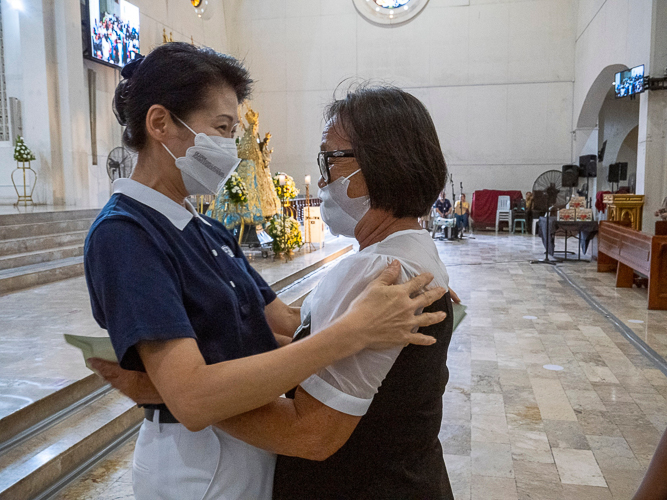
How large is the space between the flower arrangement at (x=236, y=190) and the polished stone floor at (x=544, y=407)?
3506 mm

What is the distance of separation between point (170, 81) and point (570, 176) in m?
15.6

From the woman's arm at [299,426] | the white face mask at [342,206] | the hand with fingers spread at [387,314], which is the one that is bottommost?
the woman's arm at [299,426]

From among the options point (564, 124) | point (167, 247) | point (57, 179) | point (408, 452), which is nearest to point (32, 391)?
point (167, 247)

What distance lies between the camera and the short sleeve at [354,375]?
0.90 metres

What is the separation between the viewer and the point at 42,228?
7.29 meters

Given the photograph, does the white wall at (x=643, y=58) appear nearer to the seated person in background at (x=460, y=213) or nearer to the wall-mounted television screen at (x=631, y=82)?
the wall-mounted television screen at (x=631, y=82)

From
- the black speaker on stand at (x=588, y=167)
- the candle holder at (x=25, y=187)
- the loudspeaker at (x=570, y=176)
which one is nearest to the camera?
the candle holder at (x=25, y=187)

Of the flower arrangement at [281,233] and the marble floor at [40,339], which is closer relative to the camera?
the marble floor at [40,339]

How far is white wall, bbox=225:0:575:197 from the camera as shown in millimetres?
15602

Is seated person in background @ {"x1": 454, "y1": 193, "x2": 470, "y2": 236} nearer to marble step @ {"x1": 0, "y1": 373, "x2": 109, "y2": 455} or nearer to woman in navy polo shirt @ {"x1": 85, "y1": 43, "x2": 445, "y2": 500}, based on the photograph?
marble step @ {"x1": 0, "y1": 373, "x2": 109, "y2": 455}

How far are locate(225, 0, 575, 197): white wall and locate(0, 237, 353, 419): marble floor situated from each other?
1225 cm

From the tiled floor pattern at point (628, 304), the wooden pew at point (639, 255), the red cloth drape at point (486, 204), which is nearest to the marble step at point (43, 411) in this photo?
the tiled floor pattern at point (628, 304)

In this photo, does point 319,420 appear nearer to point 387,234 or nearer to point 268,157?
point 387,234

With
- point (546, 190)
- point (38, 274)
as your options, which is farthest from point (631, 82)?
point (38, 274)
